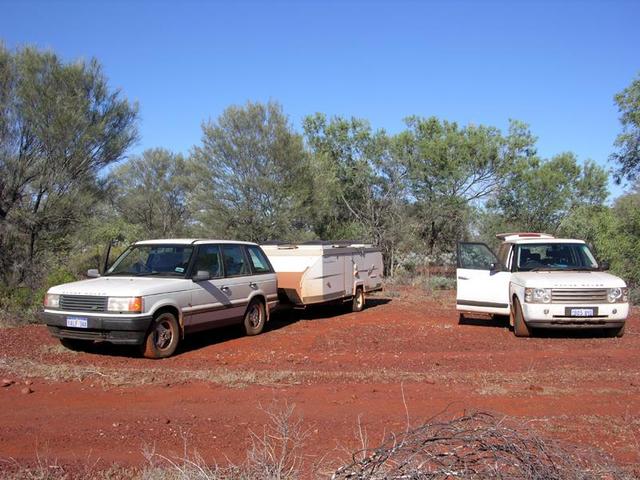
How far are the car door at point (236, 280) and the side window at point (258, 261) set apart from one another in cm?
20

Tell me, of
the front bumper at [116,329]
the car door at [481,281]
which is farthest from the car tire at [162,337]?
the car door at [481,281]

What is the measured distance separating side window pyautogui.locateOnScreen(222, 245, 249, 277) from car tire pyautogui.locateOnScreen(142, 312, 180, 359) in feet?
5.74

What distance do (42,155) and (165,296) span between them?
352 inches

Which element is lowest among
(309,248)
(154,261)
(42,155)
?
(154,261)

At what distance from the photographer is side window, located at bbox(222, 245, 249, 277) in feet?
34.8

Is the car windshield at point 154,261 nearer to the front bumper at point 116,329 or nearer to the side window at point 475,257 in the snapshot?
the front bumper at point 116,329

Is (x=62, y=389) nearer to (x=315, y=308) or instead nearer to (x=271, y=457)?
(x=271, y=457)

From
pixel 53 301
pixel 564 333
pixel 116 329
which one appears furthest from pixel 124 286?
pixel 564 333

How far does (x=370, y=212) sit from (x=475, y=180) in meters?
4.58

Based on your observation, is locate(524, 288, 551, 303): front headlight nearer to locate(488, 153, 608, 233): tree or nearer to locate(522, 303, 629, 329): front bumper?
locate(522, 303, 629, 329): front bumper

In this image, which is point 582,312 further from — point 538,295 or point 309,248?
point 309,248

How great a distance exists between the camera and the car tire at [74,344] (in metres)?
9.13

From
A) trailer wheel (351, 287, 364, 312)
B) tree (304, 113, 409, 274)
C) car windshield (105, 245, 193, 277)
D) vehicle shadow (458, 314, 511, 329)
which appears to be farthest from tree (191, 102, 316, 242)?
car windshield (105, 245, 193, 277)

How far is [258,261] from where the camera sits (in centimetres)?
1156
